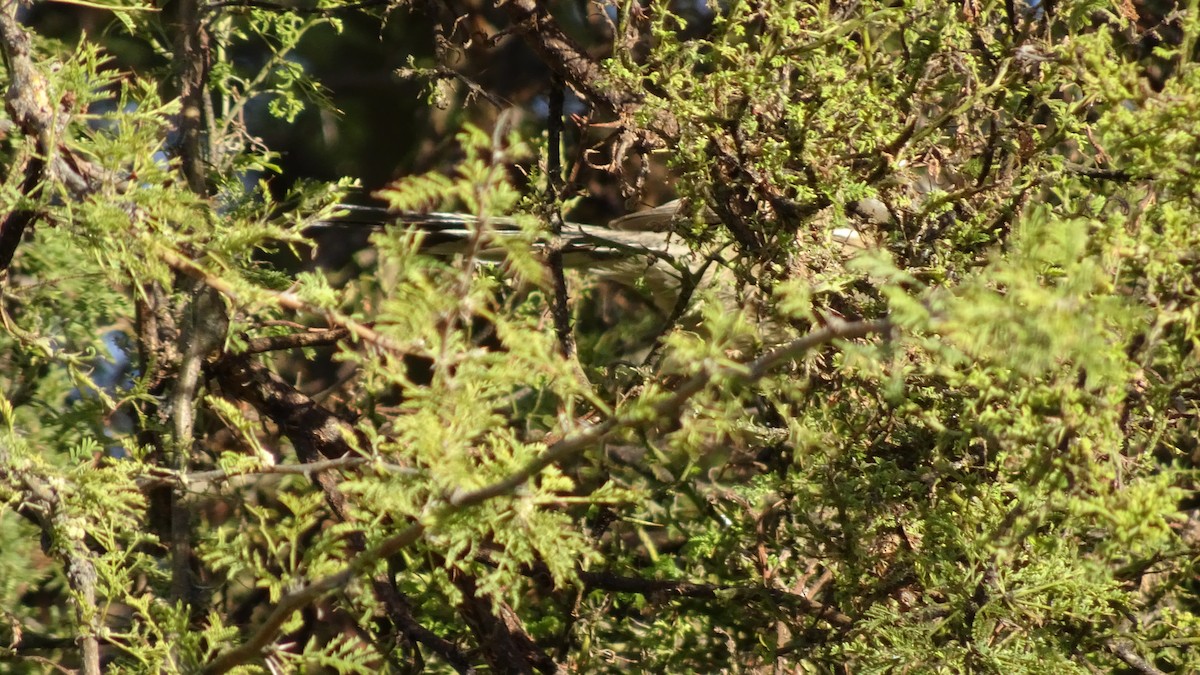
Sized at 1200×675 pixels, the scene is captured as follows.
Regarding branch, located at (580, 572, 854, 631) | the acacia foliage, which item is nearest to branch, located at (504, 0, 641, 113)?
the acacia foliage

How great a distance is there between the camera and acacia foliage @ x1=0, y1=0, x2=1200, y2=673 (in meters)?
1.10

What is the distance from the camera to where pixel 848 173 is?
1.63 meters

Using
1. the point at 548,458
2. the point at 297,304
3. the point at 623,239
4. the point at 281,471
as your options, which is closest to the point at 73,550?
the point at 281,471

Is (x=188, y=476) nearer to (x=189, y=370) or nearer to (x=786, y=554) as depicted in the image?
(x=189, y=370)

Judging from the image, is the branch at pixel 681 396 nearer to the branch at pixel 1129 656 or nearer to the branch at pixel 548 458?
the branch at pixel 548 458

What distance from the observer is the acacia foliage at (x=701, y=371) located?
1.10 metres

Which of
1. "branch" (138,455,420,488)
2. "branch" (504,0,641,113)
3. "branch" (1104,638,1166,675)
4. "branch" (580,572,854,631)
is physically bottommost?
"branch" (580,572,854,631)

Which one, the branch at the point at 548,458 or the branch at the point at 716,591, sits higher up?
the branch at the point at 548,458

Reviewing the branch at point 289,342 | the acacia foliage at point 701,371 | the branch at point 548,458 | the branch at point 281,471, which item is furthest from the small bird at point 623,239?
the branch at point 548,458

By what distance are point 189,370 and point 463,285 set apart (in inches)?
34.9

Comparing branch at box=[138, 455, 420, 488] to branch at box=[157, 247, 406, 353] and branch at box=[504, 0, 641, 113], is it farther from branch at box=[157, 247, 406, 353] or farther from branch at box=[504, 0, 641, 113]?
branch at box=[504, 0, 641, 113]

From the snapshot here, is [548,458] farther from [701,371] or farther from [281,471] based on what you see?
[281,471]

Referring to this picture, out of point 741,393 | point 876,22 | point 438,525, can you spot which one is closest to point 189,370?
point 438,525

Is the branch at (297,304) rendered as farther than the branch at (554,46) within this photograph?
No
